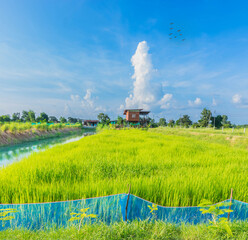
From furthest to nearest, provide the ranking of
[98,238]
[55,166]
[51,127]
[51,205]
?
[51,127], [55,166], [51,205], [98,238]

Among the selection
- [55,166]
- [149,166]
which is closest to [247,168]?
[149,166]

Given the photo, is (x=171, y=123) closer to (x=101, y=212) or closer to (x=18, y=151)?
(x=18, y=151)

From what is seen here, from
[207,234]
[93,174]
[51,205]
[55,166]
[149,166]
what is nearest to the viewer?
[207,234]

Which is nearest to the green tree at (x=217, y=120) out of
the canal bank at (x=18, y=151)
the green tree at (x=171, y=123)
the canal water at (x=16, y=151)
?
the green tree at (x=171, y=123)

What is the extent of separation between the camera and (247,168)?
11.8ft

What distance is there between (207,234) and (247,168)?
11.4 ft

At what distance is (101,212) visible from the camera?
1.63 m

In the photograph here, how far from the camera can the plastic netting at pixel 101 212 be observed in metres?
1.53

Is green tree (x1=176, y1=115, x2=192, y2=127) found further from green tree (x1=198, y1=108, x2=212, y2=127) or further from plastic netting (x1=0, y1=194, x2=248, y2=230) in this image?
plastic netting (x1=0, y1=194, x2=248, y2=230)

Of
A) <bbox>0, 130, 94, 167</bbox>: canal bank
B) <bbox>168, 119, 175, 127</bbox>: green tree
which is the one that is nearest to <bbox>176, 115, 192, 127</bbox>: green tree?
<bbox>168, 119, 175, 127</bbox>: green tree

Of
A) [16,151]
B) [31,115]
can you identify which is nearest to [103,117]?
[31,115]

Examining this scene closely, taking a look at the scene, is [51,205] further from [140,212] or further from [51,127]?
[51,127]

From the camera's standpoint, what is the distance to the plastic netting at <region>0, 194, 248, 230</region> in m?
1.53

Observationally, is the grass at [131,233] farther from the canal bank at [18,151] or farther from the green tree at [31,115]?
the green tree at [31,115]
